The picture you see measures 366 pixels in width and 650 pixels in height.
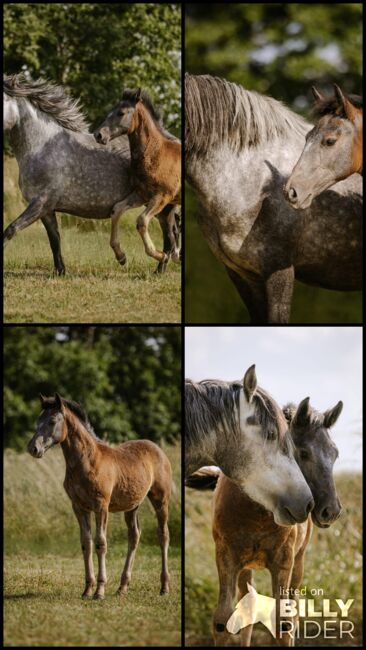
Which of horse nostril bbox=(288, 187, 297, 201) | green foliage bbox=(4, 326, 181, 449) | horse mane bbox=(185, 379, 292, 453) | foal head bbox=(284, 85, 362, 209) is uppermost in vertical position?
foal head bbox=(284, 85, 362, 209)

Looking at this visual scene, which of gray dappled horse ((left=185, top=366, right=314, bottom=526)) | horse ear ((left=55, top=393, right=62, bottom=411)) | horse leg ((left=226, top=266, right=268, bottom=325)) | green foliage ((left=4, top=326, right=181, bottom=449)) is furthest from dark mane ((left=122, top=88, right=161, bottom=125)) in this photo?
green foliage ((left=4, top=326, right=181, bottom=449))

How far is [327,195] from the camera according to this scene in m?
6.65

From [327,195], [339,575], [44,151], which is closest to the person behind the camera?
[327,195]

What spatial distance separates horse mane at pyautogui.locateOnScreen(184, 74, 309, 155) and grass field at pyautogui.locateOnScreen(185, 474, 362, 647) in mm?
2974

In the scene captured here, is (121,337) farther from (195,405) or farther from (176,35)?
(195,405)

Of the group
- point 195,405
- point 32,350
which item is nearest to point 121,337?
point 32,350

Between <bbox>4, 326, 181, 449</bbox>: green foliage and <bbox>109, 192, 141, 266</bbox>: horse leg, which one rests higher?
<bbox>109, 192, 141, 266</bbox>: horse leg

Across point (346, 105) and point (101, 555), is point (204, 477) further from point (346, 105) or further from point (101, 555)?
point (346, 105)

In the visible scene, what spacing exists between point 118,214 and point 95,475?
1728mm

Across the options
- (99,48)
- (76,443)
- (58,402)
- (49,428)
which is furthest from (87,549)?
(99,48)

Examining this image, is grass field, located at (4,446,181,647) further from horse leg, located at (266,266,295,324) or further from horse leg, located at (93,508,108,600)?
horse leg, located at (266,266,295,324)

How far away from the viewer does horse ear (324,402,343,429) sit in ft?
19.9

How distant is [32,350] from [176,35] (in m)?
3.40

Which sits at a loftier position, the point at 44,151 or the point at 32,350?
the point at 44,151
